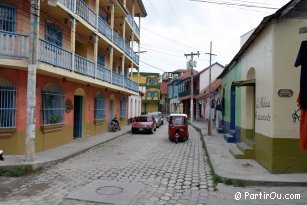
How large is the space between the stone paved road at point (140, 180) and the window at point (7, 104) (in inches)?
101

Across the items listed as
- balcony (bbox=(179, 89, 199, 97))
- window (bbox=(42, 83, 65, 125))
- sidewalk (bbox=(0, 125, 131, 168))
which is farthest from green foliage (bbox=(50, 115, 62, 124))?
balcony (bbox=(179, 89, 199, 97))

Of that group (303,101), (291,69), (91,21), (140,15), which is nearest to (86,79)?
(91,21)

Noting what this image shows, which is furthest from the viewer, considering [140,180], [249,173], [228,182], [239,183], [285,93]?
[249,173]

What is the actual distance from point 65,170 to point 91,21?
10.0 meters

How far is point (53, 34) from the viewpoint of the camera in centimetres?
1448

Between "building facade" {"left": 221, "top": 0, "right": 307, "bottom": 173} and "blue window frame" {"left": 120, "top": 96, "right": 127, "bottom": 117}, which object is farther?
"blue window frame" {"left": 120, "top": 96, "right": 127, "bottom": 117}

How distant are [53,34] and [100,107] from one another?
8.26 meters

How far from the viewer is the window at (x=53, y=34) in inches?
548

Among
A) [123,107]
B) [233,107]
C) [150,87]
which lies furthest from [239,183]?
[150,87]

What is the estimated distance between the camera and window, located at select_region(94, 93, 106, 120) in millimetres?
21016

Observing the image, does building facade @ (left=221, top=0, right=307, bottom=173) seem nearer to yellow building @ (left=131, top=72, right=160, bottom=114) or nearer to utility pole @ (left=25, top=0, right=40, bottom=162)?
utility pole @ (left=25, top=0, right=40, bottom=162)

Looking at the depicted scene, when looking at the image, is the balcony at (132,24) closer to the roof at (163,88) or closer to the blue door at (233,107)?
the blue door at (233,107)

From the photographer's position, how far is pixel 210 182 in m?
8.66

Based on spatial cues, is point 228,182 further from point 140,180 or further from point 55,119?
point 55,119
